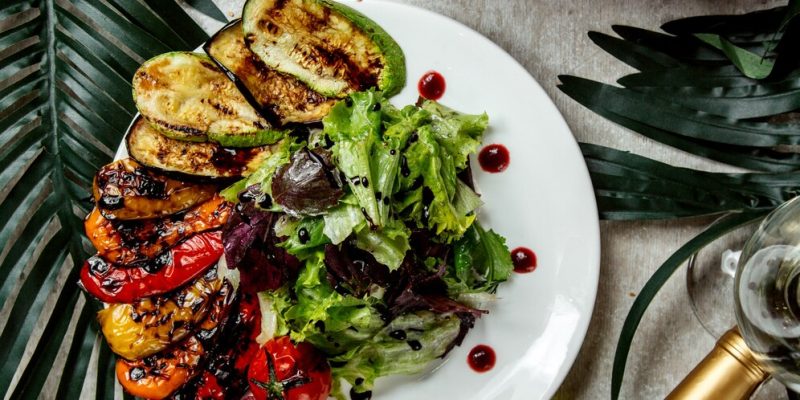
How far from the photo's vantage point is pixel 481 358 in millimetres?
2246

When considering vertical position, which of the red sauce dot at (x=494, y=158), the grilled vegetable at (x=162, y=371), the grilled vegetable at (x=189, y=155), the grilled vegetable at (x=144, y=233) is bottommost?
the grilled vegetable at (x=162, y=371)

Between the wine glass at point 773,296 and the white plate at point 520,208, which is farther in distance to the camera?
the white plate at point 520,208

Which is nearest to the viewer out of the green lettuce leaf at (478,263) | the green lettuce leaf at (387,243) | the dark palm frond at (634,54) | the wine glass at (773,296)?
the wine glass at (773,296)

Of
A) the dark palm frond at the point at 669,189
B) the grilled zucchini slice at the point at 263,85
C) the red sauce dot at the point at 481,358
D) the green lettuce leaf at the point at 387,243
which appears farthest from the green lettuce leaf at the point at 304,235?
the dark palm frond at the point at 669,189

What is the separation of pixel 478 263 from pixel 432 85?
1.87 feet

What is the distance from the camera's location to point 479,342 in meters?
2.25

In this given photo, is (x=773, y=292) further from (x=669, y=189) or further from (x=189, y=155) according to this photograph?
(x=189, y=155)

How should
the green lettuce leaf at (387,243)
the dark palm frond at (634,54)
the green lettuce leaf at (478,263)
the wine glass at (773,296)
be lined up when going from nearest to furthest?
the wine glass at (773,296)
the green lettuce leaf at (387,243)
the green lettuce leaf at (478,263)
the dark palm frond at (634,54)

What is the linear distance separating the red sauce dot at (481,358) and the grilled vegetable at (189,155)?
A: 897mm

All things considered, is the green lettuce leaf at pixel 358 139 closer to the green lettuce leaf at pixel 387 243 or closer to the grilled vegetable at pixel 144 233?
the green lettuce leaf at pixel 387 243

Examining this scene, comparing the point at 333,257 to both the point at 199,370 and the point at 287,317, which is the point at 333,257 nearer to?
the point at 287,317

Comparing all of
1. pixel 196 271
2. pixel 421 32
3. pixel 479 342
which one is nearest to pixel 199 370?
pixel 196 271

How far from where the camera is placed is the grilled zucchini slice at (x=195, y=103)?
2199 millimetres

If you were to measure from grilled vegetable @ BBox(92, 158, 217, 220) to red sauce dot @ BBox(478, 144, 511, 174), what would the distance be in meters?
0.91
